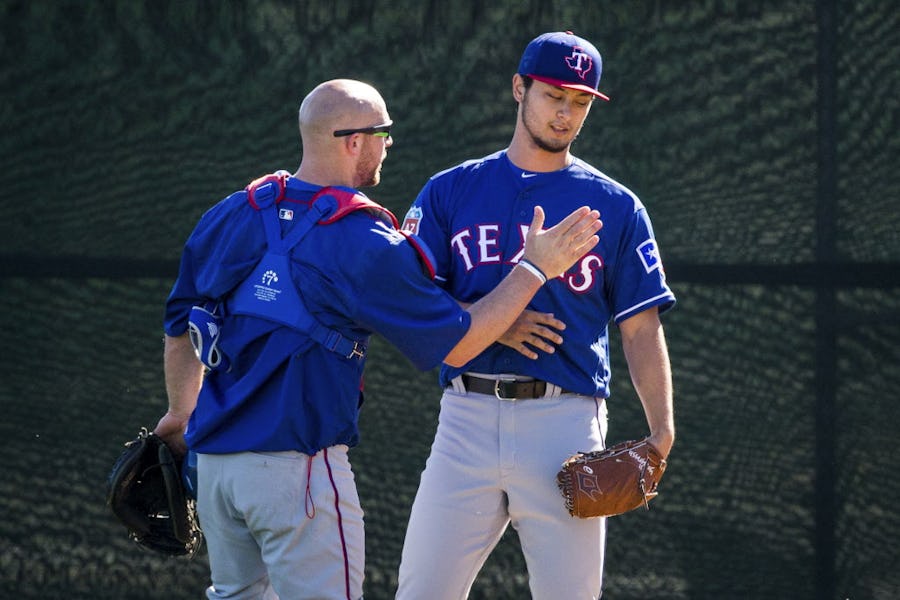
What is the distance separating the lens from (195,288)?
3256mm

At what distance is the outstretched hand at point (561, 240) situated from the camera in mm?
3166

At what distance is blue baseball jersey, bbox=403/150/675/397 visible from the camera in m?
3.44

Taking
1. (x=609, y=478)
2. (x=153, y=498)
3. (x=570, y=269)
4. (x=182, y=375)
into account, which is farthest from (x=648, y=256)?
(x=153, y=498)

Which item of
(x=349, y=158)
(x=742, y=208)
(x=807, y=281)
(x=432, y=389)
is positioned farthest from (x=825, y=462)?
(x=349, y=158)

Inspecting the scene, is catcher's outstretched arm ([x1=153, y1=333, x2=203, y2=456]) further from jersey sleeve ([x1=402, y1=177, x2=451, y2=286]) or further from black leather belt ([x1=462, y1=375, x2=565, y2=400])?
black leather belt ([x1=462, y1=375, x2=565, y2=400])

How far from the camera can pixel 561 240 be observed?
3180mm

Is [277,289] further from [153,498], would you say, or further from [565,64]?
[565,64]

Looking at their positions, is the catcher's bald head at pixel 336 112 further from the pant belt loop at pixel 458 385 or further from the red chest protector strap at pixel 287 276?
the pant belt loop at pixel 458 385

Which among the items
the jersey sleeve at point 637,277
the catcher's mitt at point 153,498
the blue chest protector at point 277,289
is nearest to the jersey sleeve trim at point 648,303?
the jersey sleeve at point 637,277

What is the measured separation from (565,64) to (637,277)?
58 cm

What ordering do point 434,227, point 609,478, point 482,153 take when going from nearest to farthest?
point 609,478
point 434,227
point 482,153

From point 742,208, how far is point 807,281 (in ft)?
1.11

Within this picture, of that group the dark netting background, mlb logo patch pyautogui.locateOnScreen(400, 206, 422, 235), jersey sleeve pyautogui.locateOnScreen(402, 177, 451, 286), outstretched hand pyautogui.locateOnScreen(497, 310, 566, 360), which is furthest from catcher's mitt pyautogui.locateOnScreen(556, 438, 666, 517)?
the dark netting background

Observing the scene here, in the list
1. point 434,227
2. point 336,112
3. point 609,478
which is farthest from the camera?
point 434,227
